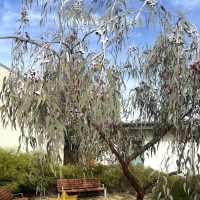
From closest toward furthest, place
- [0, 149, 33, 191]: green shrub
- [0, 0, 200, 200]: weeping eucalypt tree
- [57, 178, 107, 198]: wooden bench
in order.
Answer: [0, 0, 200, 200]: weeping eucalypt tree
[0, 149, 33, 191]: green shrub
[57, 178, 107, 198]: wooden bench

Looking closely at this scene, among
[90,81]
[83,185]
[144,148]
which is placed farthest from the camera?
[83,185]

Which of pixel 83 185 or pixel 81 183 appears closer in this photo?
pixel 81 183

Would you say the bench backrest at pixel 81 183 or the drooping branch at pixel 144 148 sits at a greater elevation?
the drooping branch at pixel 144 148

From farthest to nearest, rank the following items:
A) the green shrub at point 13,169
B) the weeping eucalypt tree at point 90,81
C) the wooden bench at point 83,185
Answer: the wooden bench at point 83,185 < the green shrub at point 13,169 < the weeping eucalypt tree at point 90,81

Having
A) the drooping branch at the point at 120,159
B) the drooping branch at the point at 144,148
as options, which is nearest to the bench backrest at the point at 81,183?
the drooping branch at the point at 120,159

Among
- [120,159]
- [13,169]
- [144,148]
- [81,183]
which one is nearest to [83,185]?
[81,183]

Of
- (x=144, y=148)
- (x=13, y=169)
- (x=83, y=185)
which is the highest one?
(x=144, y=148)

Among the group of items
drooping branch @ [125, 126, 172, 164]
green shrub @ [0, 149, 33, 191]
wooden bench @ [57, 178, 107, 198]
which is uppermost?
drooping branch @ [125, 126, 172, 164]

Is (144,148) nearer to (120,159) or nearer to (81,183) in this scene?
(120,159)

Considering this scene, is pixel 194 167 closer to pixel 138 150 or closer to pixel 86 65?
pixel 86 65

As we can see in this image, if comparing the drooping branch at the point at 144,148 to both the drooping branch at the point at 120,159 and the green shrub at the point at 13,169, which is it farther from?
the green shrub at the point at 13,169

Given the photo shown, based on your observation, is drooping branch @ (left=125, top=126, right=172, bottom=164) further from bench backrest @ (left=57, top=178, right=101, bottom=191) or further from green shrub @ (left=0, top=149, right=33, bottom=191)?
bench backrest @ (left=57, top=178, right=101, bottom=191)

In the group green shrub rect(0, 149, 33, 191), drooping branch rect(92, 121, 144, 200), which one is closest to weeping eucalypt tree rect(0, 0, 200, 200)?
drooping branch rect(92, 121, 144, 200)

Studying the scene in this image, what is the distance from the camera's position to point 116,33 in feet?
13.5
